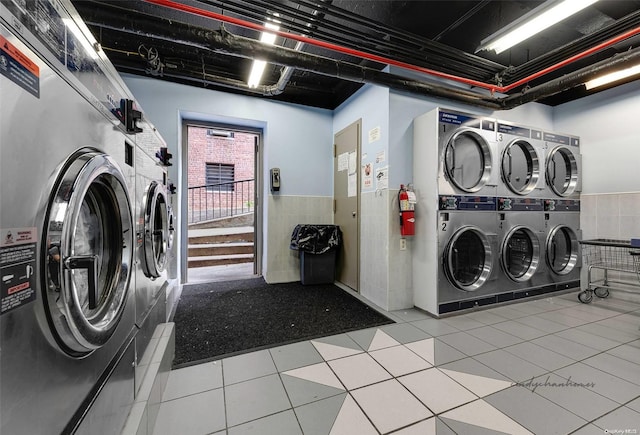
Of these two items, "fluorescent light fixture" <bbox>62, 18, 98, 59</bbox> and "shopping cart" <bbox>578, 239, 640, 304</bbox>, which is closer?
"fluorescent light fixture" <bbox>62, 18, 98, 59</bbox>

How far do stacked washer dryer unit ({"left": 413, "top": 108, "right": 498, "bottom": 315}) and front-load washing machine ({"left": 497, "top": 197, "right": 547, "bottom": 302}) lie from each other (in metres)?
0.15

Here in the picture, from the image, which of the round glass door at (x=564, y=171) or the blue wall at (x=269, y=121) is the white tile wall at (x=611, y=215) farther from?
the blue wall at (x=269, y=121)

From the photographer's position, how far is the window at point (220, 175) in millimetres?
8031

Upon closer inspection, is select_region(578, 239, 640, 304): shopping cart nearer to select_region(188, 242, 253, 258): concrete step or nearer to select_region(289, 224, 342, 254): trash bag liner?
select_region(289, 224, 342, 254): trash bag liner

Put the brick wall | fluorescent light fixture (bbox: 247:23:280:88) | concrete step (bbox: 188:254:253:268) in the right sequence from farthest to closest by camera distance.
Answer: the brick wall
concrete step (bbox: 188:254:253:268)
fluorescent light fixture (bbox: 247:23:280:88)

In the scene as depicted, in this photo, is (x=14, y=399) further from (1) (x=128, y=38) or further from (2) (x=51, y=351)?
(1) (x=128, y=38)

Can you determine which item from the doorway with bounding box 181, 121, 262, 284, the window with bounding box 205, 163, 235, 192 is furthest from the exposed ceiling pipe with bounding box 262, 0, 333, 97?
the window with bounding box 205, 163, 235, 192

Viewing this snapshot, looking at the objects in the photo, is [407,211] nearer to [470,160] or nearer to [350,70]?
[470,160]

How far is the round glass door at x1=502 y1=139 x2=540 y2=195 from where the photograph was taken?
125 inches

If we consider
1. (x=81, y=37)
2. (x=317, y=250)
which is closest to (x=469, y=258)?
(x=317, y=250)

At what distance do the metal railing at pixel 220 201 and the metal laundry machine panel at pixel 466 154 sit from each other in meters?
5.92

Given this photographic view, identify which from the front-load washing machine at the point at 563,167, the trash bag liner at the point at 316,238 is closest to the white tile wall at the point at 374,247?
the trash bag liner at the point at 316,238

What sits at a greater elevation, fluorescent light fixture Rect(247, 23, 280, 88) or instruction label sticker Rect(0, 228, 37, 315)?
fluorescent light fixture Rect(247, 23, 280, 88)

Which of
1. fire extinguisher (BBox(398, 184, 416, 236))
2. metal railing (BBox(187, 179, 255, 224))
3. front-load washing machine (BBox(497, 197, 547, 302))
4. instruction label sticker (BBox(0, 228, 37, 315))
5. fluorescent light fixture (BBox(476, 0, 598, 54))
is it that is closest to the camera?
instruction label sticker (BBox(0, 228, 37, 315))
